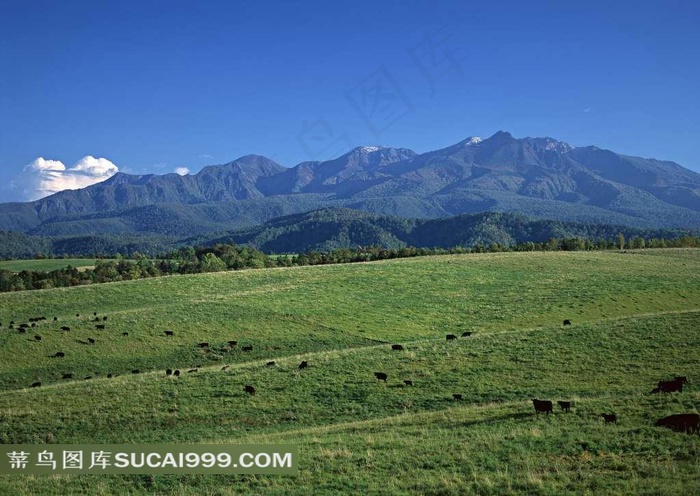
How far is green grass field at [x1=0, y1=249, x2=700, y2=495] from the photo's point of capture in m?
14.6

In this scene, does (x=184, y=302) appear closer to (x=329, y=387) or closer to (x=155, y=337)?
(x=155, y=337)

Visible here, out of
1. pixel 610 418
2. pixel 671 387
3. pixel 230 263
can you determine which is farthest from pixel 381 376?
pixel 230 263

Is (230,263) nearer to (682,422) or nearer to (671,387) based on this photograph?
(671,387)

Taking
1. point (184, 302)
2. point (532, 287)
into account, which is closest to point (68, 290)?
point (184, 302)

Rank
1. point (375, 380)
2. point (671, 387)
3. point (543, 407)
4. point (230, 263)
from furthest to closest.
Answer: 1. point (230, 263)
2. point (375, 380)
3. point (671, 387)
4. point (543, 407)

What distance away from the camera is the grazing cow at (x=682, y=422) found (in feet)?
51.5

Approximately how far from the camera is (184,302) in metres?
55.4

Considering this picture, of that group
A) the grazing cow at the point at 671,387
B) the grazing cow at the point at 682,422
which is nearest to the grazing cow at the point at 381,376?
the grazing cow at the point at 671,387

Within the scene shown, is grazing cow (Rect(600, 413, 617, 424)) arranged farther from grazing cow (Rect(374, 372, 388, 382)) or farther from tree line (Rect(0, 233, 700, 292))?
tree line (Rect(0, 233, 700, 292))

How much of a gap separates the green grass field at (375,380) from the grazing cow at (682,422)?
55cm

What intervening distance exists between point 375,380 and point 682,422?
50.6 ft

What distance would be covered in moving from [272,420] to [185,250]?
176 m

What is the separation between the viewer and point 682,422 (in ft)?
52.4

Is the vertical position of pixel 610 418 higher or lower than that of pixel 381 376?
higher
